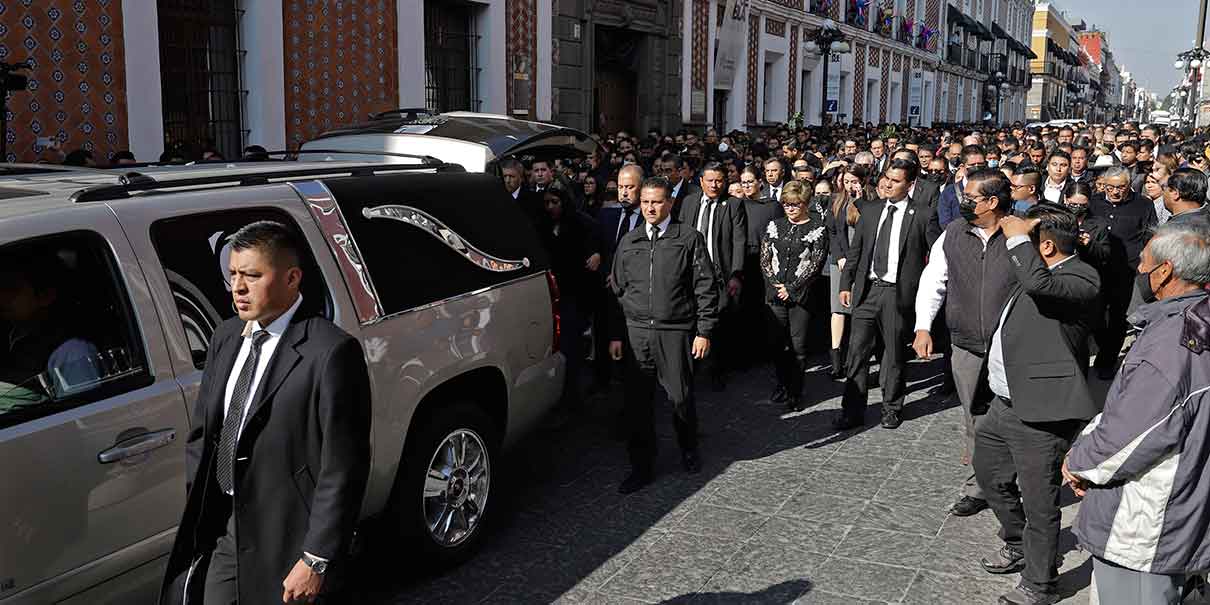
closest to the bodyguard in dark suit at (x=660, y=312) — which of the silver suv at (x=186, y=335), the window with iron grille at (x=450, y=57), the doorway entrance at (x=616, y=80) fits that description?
the silver suv at (x=186, y=335)

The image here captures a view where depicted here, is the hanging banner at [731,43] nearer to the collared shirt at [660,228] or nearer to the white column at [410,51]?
the white column at [410,51]

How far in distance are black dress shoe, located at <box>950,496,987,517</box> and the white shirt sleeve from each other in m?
1.04

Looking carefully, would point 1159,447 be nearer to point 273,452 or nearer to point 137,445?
point 273,452

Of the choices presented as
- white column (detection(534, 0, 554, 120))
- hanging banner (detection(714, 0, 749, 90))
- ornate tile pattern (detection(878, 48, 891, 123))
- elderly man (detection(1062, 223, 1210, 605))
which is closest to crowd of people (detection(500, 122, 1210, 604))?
elderly man (detection(1062, 223, 1210, 605))

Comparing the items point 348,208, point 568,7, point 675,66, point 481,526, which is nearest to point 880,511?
point 481,526

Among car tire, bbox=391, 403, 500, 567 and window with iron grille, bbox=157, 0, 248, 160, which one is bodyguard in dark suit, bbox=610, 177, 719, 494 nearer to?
car tire, bbox=391, 403, 500, 567

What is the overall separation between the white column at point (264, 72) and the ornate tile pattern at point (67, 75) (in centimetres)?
181

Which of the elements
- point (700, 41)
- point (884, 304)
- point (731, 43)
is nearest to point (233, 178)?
point (884, 304)

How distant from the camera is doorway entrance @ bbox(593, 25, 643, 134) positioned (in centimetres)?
2042

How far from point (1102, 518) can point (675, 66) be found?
19.7 metres

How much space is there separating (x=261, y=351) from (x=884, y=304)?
5211 millimetres

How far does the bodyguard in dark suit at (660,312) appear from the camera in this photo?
6.09m

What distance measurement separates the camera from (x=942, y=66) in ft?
165

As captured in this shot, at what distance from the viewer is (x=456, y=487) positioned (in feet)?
16.2
